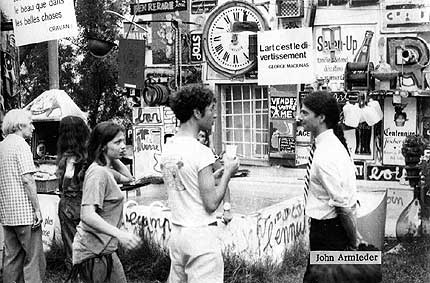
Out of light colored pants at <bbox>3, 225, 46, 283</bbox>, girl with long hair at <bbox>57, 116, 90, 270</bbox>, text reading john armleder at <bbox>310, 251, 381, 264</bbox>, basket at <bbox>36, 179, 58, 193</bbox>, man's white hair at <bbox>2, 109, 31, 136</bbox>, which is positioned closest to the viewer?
text reading john armleder at <bbox>310, 251, 381, 264</bbox>

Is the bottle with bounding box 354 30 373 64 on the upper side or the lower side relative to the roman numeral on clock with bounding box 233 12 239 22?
lower

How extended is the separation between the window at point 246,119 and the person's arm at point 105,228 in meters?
2.94

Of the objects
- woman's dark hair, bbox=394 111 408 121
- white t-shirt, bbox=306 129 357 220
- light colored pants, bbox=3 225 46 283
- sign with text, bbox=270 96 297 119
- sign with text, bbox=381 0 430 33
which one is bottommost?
light colored pants, bbox=3 225 46 283

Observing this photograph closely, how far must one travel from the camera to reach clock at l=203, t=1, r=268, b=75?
727 centimetres

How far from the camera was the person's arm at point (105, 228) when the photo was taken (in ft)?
14.8

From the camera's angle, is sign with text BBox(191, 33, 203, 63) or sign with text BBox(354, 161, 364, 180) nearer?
sign with text BBox(354, 161, 364, 180)

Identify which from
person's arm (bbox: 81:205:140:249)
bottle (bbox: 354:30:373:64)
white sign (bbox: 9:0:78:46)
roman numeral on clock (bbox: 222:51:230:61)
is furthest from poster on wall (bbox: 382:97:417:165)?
person's arm (bbox: 81:205:140:249)

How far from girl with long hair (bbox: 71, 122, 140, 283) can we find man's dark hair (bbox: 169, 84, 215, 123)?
26.9 inches

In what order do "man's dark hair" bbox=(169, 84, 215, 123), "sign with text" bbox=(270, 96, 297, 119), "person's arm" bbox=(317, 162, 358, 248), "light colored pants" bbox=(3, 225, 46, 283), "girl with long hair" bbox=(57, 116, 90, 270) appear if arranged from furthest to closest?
"sign with text" bbox=(270, 96, 297, 119) → "light colored pants" bbox=(3, 225, 46, 283) → "girl with long hair" bbox=(57, 116, 90, 270) → "person's arm" bbox=(317, 162, 358, 248) → "man's dark hair" bbox=(169, 84, 215, 123)

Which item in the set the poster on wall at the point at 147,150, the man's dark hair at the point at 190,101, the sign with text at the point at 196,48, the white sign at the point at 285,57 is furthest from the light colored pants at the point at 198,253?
the poster on wall at the point at 147,150

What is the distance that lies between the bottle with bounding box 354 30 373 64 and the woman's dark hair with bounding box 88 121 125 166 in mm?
2632

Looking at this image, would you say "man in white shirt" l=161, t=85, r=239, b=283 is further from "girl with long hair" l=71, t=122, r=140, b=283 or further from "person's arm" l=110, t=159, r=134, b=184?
"person's arm" l=110, t=159, r=134, b=184

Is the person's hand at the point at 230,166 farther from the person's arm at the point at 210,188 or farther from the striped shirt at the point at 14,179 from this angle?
the striped shirt at the point at 14,179

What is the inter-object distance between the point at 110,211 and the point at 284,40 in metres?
2.74
